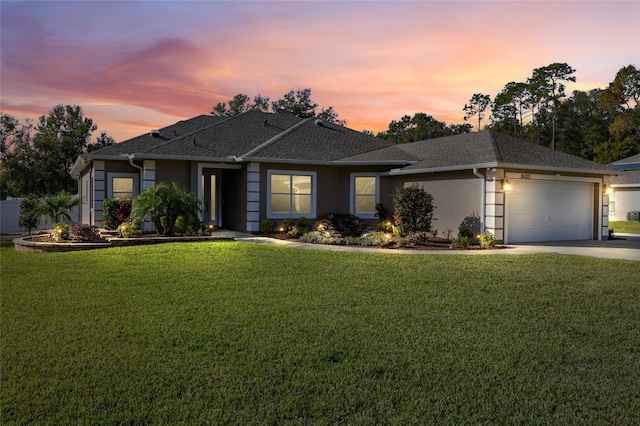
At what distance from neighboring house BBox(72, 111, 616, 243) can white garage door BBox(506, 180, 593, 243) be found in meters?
0.03

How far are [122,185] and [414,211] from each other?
10367 millimetres

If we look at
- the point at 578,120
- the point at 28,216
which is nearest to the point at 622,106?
the point at 578,120

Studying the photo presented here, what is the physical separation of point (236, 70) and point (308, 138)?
13.9 feet

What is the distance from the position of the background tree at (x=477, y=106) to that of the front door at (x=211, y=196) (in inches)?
1658

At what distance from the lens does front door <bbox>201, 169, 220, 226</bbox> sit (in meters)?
17.6

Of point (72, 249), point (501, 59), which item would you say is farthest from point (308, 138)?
point (72, 249)

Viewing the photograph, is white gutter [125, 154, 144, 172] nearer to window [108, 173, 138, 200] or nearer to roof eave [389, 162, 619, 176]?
window [108, 173, 138, 200]

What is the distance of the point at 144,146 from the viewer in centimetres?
1692

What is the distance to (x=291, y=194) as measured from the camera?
16734 millimetres

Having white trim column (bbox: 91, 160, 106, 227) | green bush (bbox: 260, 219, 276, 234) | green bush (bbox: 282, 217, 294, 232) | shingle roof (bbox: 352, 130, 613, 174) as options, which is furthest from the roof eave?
white trim column (bbox: 91, 160, 106, 227)

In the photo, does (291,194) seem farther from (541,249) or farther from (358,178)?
(541,249)

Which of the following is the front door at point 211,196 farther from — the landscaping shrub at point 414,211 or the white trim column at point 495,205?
the white trim column at point 495,205

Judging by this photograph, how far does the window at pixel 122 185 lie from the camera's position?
1658 centimetres

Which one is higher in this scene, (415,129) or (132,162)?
(415,129)
